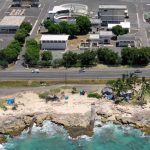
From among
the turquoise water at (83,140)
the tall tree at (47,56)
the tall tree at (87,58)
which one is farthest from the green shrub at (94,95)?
the tall tree at (47,56)

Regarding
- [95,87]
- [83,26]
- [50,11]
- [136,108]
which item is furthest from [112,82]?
[50,11]

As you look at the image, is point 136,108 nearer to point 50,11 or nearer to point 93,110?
point 93,110

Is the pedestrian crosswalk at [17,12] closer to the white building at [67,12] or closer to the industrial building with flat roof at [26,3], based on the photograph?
the industrial building with flat roof at [26,3]

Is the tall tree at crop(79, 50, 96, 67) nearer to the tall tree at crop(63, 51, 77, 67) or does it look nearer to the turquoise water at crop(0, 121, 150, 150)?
the tall tree at crop(63, 51, 77, 67)

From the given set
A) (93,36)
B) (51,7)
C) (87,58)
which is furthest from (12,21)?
(87,58)

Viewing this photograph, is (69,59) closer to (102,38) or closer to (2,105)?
(102,38)

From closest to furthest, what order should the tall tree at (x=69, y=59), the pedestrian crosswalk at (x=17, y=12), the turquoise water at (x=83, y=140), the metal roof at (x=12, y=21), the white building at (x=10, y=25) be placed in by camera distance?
the turquoise water at (x=83, y=140) → the tall tree at (x=69, y=59) → the white building at (x=10, y=25) → the metal roof at (x=12, y=21) → the pedestrian crosswalk at (x=17, y=12)
